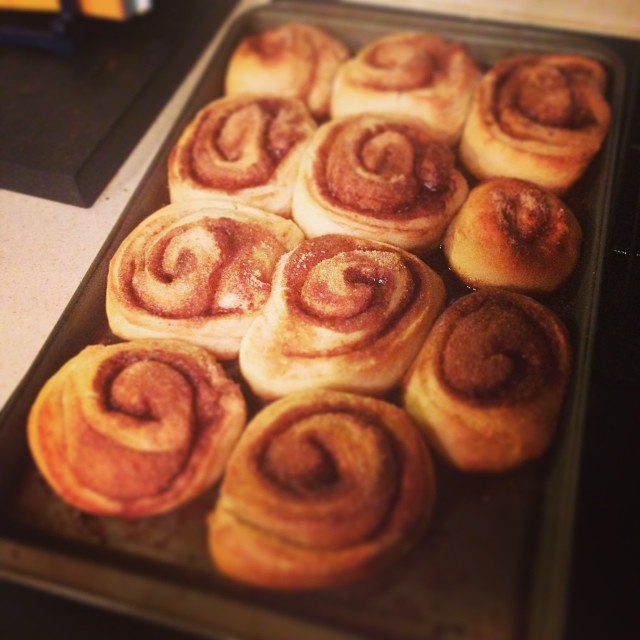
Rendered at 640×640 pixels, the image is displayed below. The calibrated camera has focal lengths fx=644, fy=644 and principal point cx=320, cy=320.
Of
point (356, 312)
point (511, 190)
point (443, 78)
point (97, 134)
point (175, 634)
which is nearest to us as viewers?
point (175, 634)

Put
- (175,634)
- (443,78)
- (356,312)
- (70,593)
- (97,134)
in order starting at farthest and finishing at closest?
(443,78) → (97,134) → (356,312) → (175,634) → (70,593)

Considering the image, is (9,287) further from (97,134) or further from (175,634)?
(175,634)

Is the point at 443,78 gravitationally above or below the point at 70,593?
above

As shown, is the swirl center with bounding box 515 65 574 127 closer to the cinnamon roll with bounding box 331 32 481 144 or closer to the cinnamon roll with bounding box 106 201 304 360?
the cinnamon roll with bounding box 331 32 481 144

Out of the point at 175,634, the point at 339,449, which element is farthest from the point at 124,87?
the point at 175,634

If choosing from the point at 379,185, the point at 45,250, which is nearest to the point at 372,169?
the point at 379,185

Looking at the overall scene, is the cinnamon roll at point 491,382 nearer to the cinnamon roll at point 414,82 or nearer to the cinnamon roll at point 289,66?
the cinnamon roll at point 414,82

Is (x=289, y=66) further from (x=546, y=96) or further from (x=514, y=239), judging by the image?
(x=514, y=239)

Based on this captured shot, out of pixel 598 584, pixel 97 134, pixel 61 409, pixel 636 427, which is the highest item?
pixel 97 134
